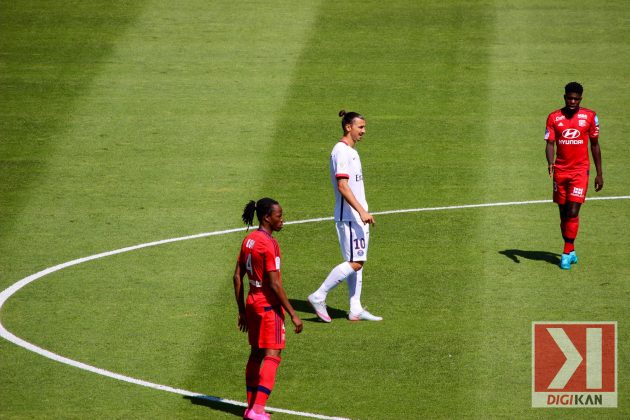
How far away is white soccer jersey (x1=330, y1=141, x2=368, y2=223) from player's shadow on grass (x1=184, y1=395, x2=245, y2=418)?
3150 mm

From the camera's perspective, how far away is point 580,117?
49.9ft

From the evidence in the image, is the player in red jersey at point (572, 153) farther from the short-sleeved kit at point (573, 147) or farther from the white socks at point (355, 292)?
the white socks at point (355, 292)

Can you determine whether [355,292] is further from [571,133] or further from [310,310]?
[571,133]

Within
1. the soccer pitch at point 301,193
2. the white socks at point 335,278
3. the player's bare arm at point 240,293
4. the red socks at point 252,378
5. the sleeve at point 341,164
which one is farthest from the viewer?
the white socks at point 335,278

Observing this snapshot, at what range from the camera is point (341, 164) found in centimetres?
1321

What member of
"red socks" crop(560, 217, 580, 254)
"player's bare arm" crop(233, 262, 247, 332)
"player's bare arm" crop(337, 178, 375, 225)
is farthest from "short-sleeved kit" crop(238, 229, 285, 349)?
"red socks" crop(560, 217, 580, 254)

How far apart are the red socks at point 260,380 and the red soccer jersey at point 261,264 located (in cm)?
56

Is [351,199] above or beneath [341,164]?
beneath

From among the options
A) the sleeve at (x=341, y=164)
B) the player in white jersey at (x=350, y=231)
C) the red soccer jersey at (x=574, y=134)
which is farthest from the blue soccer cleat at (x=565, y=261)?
the sleeve at (x=341, y=164)

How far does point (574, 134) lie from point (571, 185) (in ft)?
2.24

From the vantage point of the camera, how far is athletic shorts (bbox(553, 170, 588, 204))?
15180 mm

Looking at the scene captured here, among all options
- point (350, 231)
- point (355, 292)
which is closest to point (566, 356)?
point (355, 292)

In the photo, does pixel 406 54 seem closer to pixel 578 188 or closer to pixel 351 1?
pixel 351 1

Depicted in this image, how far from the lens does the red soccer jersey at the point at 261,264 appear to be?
1060cm
